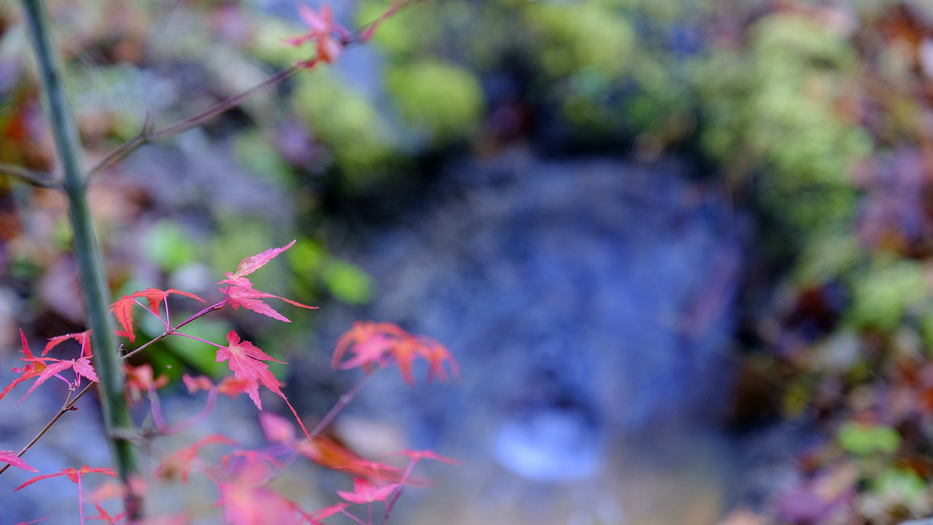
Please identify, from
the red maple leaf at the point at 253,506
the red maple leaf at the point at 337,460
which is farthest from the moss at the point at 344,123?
the red maple leaf at the point at 253,506

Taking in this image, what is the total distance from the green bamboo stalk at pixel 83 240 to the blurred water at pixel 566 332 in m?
1.32

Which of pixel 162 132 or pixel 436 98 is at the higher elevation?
pixel 436 98

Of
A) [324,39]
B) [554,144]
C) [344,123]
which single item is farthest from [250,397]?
[554,144]

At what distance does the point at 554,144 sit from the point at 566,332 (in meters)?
0.87

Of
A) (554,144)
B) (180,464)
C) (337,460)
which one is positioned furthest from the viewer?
(554,144)

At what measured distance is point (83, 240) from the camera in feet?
1.86

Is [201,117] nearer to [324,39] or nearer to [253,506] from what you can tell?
[324,39]

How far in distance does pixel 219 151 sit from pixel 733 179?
83.0 inches

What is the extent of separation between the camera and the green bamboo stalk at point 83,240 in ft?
1.76

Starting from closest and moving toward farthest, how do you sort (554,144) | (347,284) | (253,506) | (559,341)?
1. (253,506)
2. (347,284)
3. (559,341)
4. (554,144)

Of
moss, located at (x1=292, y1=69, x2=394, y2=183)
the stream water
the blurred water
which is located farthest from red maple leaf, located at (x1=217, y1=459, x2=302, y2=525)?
moss, located at (x1=292, y1=69, x2=394, y2=183)

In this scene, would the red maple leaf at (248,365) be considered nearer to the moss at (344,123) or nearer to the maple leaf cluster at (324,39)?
the maple leaf cluster at (324,39)

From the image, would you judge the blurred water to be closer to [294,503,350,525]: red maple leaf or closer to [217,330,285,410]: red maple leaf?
[294,503,350,525]: red maple leaf

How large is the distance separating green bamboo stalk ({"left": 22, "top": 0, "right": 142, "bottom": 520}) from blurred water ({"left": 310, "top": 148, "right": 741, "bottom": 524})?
1.32 m
